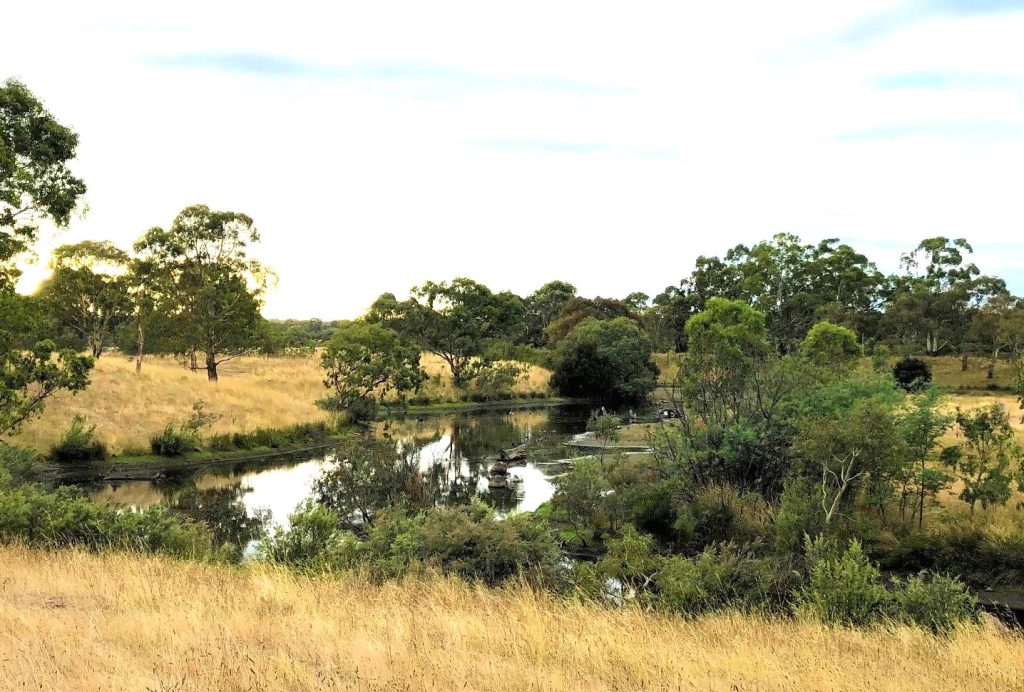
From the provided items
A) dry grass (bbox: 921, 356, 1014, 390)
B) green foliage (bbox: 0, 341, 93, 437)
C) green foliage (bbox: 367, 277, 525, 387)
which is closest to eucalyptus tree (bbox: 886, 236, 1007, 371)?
dry grass (bbox: 921, 356, 1014, 390)

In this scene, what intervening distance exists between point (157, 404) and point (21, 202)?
45.4ft

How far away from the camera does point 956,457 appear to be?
64.0 ft

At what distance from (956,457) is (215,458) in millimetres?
26975

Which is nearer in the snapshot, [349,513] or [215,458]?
[349,513]

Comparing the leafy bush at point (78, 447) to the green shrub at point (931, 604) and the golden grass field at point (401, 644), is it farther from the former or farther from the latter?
the green shrub at point (931, 604)

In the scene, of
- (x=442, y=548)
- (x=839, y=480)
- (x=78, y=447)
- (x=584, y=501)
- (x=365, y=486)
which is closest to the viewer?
(x=442, y=548)

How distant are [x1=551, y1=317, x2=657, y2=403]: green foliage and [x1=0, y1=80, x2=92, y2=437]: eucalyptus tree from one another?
164 ft

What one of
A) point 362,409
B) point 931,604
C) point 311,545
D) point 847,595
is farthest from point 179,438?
point 931,604

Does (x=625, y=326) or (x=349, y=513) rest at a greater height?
(x=625, y=326)

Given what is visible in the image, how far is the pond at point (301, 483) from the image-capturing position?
22.2 meters

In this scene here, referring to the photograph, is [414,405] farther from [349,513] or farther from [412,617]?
[412,617]

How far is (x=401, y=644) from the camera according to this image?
21.4 ft

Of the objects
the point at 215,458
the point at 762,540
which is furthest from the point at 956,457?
the point at 215,458

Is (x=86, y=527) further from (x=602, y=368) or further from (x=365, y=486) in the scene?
(x=602, y=368)
